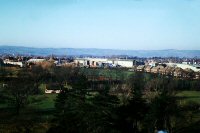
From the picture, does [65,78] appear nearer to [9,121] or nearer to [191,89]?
[191,89]

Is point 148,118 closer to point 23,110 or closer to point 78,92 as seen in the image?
point 78,92

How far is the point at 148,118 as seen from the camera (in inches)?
950

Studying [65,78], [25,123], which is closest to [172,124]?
[25,123]

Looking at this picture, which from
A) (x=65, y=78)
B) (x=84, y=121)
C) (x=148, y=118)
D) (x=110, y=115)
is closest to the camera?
(x=84, y=121)

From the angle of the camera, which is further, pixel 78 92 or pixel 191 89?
pixel 191 89

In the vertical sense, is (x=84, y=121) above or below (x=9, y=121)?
above

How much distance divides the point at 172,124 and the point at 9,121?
13546 millimetres

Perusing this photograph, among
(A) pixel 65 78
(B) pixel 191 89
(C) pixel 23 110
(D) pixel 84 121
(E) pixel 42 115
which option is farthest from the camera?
(A) pixel 65 78

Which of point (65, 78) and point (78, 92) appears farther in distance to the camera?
point (65, 78)

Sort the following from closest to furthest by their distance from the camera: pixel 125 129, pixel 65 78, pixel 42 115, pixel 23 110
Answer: pixel 125 129
pixel 42 115
pixel 23 110
pixel 65 78

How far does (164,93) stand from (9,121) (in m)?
13.1

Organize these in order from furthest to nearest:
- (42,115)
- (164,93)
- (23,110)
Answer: (23,110) → (42,115) → (164,93)

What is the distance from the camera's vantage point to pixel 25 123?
93.8 feet

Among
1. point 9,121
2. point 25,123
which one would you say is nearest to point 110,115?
point 25,123
